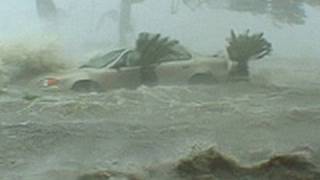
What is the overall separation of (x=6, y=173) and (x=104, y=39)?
39.7 ft

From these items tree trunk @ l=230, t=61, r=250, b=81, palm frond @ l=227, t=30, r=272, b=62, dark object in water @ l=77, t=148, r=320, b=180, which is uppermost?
dark object in water @ l=77, t=148, r=320, b=180

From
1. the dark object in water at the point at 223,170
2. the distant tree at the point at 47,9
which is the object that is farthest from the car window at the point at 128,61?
the distant tree at the point at 47,9

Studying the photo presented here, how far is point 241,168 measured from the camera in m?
7.86

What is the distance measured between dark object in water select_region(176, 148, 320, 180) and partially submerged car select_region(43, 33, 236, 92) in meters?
5.50

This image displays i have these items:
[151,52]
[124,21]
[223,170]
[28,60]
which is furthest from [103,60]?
[223,170]

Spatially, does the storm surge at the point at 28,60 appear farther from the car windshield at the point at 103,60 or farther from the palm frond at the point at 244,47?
the palm frond at the point at 244,47

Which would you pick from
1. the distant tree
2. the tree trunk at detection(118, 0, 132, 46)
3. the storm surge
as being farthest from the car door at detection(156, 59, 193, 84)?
the distant tree

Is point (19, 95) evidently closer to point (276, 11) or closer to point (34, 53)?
point (34, 53)

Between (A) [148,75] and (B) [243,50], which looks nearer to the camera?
(A) [148,75]

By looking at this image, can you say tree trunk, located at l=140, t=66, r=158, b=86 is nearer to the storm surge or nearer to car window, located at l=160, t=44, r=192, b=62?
car window, located at l=160, t=44, r=192, b=62

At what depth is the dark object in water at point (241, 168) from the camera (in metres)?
7.64

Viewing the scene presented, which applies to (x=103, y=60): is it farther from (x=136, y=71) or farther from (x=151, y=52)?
(x=151, y=52)

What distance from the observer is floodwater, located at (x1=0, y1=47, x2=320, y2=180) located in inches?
336

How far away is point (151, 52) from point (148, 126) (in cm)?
413
